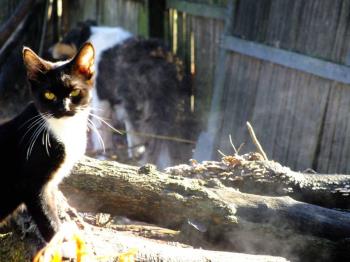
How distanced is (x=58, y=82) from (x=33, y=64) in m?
0.17

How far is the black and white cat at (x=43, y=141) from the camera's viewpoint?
12.6ft

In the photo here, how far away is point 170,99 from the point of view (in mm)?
7562

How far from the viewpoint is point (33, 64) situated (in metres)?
3.86

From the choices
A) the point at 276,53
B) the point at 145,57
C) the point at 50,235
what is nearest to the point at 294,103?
the point at 276,53

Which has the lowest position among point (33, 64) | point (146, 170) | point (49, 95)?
point (146, 170)

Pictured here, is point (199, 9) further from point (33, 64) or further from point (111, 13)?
point (33, 64)

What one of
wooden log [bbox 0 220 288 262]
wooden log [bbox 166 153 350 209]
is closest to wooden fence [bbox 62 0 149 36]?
wooden log [bbox 166 153 350 209]

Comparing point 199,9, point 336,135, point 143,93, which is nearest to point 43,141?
point 336,135

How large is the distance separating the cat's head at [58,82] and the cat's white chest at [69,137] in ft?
0.22

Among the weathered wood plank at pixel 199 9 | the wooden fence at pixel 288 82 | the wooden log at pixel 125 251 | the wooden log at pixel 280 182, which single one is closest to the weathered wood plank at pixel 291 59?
the wooden fence at pixel 288 82

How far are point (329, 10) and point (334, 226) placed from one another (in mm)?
2489

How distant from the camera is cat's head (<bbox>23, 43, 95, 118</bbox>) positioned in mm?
3867

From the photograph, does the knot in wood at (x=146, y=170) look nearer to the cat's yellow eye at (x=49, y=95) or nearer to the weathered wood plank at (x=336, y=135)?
the cat's yellow eye at (x=49, y=95)

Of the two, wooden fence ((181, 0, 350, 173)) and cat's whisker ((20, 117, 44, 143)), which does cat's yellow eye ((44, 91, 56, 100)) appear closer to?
cat's whisker ((20, 117, 44, 143))
